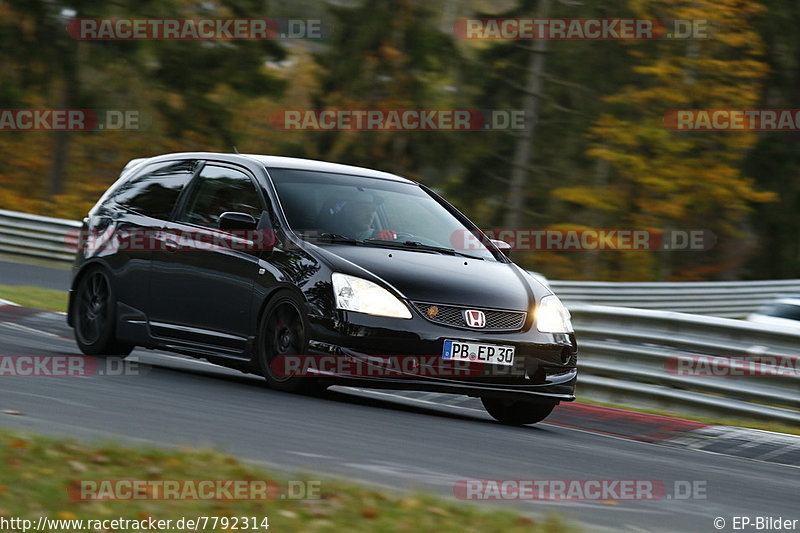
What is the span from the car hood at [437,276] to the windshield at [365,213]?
10.6 inches

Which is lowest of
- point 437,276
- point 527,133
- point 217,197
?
point 437,276

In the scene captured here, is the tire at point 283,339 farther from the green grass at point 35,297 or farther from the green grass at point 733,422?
the green grass at point 35,297

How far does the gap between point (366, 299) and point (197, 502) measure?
3723 mm

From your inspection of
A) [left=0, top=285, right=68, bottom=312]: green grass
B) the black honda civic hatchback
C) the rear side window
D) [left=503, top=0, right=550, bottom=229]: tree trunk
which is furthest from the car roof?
[left=503, top=0, right=550, bottom=229]: tree trunk

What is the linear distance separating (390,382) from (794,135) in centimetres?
3258

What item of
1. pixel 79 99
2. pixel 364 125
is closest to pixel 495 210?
pixel 364 125

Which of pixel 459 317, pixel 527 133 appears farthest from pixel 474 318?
pixel 527 133

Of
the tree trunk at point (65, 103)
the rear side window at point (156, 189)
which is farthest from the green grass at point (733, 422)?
the tree trunk at point (65, 103)

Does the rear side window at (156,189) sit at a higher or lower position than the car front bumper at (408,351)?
higher

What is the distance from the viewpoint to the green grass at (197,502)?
189 inches

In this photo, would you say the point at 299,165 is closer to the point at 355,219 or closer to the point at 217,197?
the point at 217,197

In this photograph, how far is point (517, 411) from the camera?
9484mm

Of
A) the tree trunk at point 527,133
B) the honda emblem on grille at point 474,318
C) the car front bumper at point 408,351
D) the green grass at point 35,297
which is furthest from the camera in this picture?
the tree trunk at point 527,133

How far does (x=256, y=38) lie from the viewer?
39.1 metres
